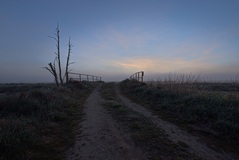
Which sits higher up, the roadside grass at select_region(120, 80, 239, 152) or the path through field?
the roadside grass at select_region(120, 80, 239, 152)

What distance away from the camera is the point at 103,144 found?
5.02 metres

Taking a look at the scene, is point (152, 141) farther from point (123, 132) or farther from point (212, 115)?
point (212, 115)

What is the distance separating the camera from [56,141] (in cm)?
551

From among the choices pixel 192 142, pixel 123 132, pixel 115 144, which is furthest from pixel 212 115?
pixel 115 144

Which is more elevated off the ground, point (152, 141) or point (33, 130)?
point (33, 130)

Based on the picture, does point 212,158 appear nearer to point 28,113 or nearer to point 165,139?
point 165,139

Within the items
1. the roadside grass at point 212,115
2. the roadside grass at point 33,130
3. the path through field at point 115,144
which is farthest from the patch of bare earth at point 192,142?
the roadside grass at point 33,130

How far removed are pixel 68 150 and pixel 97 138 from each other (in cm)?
97

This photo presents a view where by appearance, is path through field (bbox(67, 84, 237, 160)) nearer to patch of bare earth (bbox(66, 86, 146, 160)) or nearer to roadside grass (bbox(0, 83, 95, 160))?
patch of bare earth (bbox(66, 86, 146, 160))

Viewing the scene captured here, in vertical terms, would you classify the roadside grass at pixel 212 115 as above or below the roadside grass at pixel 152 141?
above

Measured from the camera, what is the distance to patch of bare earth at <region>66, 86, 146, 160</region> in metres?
4.32

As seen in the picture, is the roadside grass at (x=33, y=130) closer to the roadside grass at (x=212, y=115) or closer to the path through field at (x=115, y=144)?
the path through field at (x=115, y=144)

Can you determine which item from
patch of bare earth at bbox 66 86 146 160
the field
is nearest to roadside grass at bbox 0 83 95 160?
the field

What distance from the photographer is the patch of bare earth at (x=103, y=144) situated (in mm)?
4316
